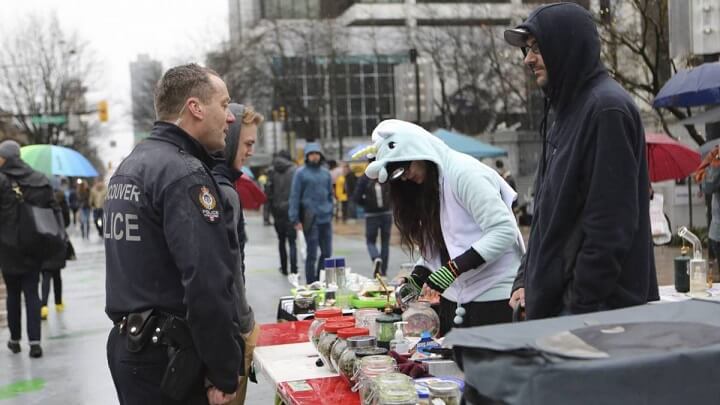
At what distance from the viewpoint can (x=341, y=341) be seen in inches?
141

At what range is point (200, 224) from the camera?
2904mm

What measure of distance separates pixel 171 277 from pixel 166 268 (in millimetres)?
39

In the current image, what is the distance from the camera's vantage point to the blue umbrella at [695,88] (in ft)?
30.5

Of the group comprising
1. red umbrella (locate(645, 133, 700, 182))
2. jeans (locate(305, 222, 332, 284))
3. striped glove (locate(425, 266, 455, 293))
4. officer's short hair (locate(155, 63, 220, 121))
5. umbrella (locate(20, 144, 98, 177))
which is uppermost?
officer's short hair (locate(155, 63, 220, 121))

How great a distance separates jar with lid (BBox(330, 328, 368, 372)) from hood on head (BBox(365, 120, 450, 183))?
102 centimetres

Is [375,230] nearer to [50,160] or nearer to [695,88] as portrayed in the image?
[50,160]

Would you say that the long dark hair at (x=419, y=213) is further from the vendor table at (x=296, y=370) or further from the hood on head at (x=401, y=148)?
the vendor table at (x=296, y=370)

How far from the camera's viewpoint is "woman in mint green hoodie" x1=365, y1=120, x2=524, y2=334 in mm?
4133

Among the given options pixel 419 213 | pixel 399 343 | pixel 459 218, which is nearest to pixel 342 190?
pixel 419 213

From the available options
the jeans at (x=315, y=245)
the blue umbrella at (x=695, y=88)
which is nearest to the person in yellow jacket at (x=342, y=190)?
the jeans at (x=315, y=245)

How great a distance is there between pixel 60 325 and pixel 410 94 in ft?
50.0

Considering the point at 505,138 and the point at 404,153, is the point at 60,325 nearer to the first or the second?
the point at 404,153

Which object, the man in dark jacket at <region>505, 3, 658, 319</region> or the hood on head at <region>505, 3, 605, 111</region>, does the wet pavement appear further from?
the hood on head at <region>505, 3, 605, 111</region>

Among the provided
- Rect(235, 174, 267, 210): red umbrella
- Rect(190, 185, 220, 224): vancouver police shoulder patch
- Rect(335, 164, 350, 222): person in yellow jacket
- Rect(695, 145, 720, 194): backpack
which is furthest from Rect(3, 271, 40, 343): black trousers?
Rect(335, 164, 350, 222): person in yellow jacket
